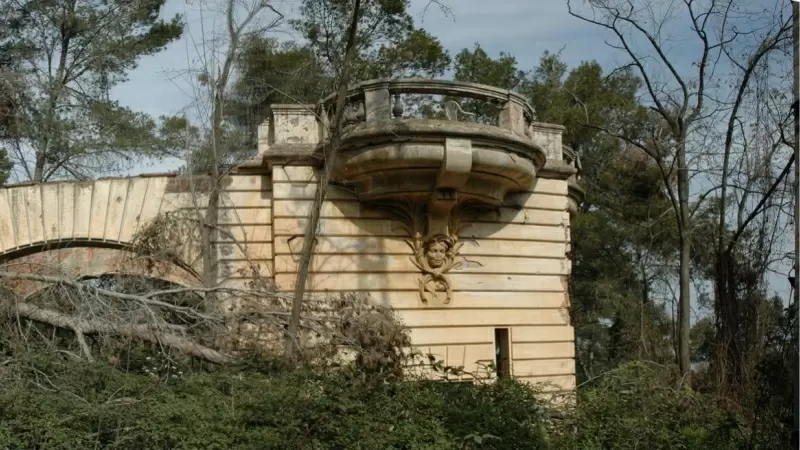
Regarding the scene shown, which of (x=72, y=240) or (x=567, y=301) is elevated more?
(x=72, y=240)

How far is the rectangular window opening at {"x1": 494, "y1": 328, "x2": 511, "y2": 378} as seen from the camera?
48.2 ft

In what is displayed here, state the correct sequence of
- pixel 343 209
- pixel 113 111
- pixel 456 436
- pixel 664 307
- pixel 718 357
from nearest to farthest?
pixel 456 436, pixel 718 357, pixel 343 209, pixel 113 111, pixel 664 307

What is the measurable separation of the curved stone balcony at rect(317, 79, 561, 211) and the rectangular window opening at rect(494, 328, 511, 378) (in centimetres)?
204

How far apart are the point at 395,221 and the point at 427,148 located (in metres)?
1.53

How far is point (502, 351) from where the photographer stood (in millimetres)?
14922

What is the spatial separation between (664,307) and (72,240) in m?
19.1

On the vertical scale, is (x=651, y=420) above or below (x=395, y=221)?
below

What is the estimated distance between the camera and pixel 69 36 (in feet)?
75.3

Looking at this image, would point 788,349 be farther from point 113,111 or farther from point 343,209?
point 113,111

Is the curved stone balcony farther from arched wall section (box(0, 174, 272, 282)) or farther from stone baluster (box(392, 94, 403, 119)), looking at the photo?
arched wall section (box(0, 174, 272, 282))

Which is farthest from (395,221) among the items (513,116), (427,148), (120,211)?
(120,211)

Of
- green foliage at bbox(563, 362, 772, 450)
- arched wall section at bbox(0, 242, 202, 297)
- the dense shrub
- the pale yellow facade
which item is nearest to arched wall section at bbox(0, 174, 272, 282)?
the pale yellow facade

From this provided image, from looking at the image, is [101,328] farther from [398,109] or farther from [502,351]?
[502,351]

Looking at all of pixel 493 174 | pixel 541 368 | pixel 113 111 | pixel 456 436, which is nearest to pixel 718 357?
pixel 541 368
